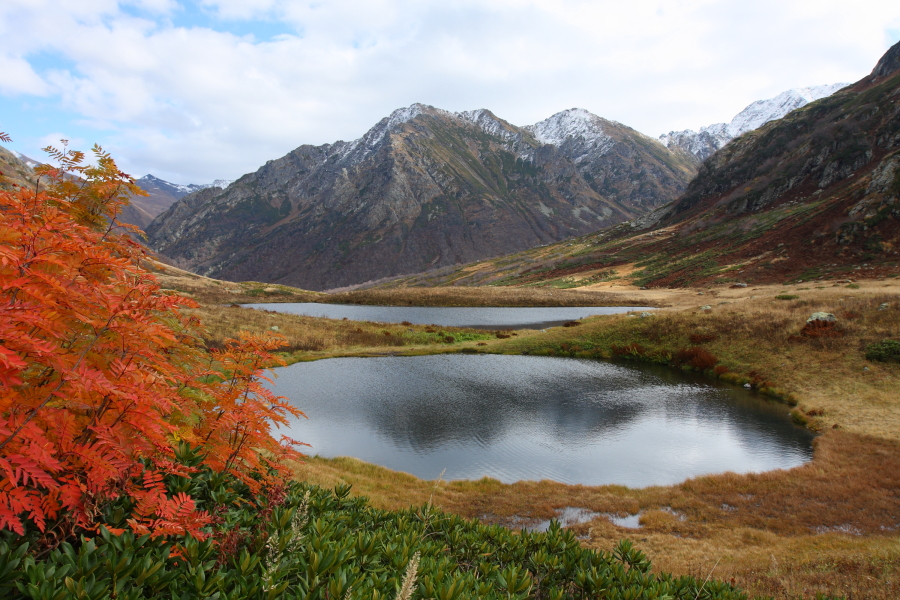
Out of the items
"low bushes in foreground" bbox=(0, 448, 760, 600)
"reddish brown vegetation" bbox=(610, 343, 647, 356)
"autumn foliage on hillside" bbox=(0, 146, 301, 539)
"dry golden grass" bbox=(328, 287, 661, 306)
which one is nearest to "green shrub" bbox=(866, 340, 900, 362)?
"reddish brown vegetation" bbox=(610, 343, 647, 356)

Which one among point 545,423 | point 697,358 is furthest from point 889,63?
point 545,423

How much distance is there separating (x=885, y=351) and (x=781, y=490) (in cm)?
1659

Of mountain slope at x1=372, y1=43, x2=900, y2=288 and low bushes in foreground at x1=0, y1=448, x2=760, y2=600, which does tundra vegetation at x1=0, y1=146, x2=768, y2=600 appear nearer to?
low bushes in foreground at x1=0, y1=448, x2=760, y2=600

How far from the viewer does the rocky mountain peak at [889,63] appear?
433 feet

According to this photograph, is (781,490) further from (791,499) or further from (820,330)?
(820,330)

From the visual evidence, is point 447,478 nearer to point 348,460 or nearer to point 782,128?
point 348,460

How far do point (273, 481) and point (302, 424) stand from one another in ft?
55.5

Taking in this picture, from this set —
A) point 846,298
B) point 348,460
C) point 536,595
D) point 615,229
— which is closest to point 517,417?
point 348,460

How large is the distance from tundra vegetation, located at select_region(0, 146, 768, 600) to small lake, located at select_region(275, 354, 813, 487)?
7.95m

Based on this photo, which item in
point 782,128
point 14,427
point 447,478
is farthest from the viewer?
point 782,128

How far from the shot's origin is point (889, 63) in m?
135

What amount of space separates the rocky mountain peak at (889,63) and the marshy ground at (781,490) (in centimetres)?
16972

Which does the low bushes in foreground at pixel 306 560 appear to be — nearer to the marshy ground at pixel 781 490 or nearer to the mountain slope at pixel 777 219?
the marshy ground at pixel 781 490

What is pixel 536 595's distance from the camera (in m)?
5.27
